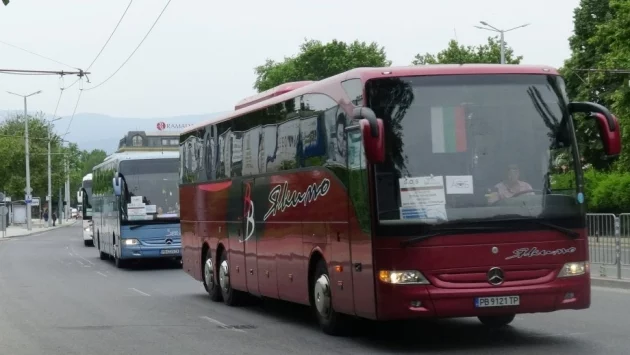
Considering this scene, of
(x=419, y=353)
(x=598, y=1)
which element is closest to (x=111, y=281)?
(x=419, y=353)

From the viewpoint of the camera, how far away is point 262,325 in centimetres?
1667

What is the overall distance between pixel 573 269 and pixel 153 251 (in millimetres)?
21189

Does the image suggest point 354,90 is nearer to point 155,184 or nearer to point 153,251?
point 155,184

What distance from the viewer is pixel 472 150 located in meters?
12.5

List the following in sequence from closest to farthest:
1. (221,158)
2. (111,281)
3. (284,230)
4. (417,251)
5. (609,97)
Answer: (417,251), (284,230), (221,158), (111,281), (609,97)

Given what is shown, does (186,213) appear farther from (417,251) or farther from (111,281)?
(417,251)

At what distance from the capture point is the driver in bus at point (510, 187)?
40.9 feet

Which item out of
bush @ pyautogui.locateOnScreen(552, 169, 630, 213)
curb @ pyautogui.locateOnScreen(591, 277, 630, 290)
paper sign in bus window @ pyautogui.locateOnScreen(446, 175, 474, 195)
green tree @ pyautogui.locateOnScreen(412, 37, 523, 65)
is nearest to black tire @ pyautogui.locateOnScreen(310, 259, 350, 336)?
paper sign in bus window @ pyautogui.locateOnScreen(446, 175, 474, 195)

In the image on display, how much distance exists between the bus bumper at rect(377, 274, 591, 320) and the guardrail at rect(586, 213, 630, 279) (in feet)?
31.6

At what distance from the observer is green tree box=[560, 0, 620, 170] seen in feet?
192

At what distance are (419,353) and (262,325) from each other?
438 centimetres

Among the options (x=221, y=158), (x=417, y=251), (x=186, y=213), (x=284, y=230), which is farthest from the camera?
(x=186, y=213)

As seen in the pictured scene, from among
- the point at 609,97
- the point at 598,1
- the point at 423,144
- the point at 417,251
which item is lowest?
the point at 417,251

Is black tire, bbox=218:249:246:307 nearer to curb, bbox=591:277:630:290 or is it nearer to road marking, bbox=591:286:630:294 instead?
road marking, bbox=591:286:630:294
